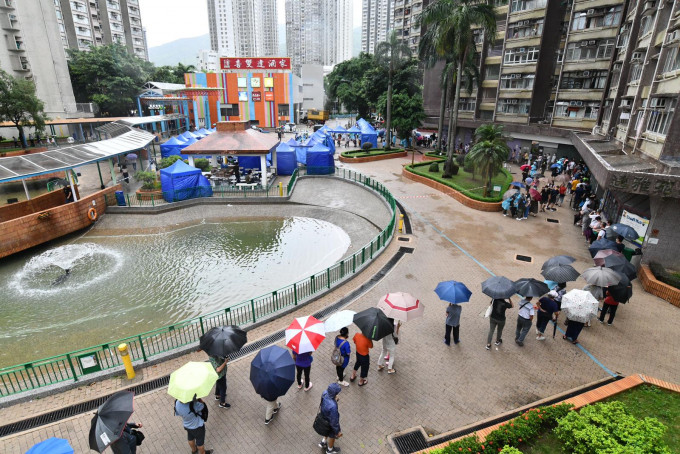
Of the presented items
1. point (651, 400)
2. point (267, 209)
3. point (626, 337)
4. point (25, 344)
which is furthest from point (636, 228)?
point (25, 344)

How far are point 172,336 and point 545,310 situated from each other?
10098mm

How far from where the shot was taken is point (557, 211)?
→ 70.4 feet

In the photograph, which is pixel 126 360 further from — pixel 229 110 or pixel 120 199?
pixel 229 110

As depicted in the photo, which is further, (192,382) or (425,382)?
(425,382)

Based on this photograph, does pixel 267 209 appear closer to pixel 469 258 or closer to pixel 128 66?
pixel 469 258

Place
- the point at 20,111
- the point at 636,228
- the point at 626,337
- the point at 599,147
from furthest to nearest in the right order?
1. the point at 20,111
2. the point at 599,147
3. the point at 636,228
4. the point at 626,337

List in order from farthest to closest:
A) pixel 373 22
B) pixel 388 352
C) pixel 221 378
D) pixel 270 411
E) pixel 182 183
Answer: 1. pixel 373 22
2. pixel 182 183
3. pixel 388 352
4. pixel 221 378
5. pixel 270 411

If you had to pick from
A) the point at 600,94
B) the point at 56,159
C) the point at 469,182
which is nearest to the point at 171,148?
the point at 56,159

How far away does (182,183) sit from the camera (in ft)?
76.1

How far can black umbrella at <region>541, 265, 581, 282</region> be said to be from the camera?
31.8 feet

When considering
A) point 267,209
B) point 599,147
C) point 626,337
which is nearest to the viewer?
Result: point 626,337

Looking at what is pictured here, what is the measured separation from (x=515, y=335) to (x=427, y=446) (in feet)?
15.0

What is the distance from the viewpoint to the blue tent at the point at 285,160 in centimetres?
2939

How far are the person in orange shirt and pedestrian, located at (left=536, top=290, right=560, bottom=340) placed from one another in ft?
15.4
